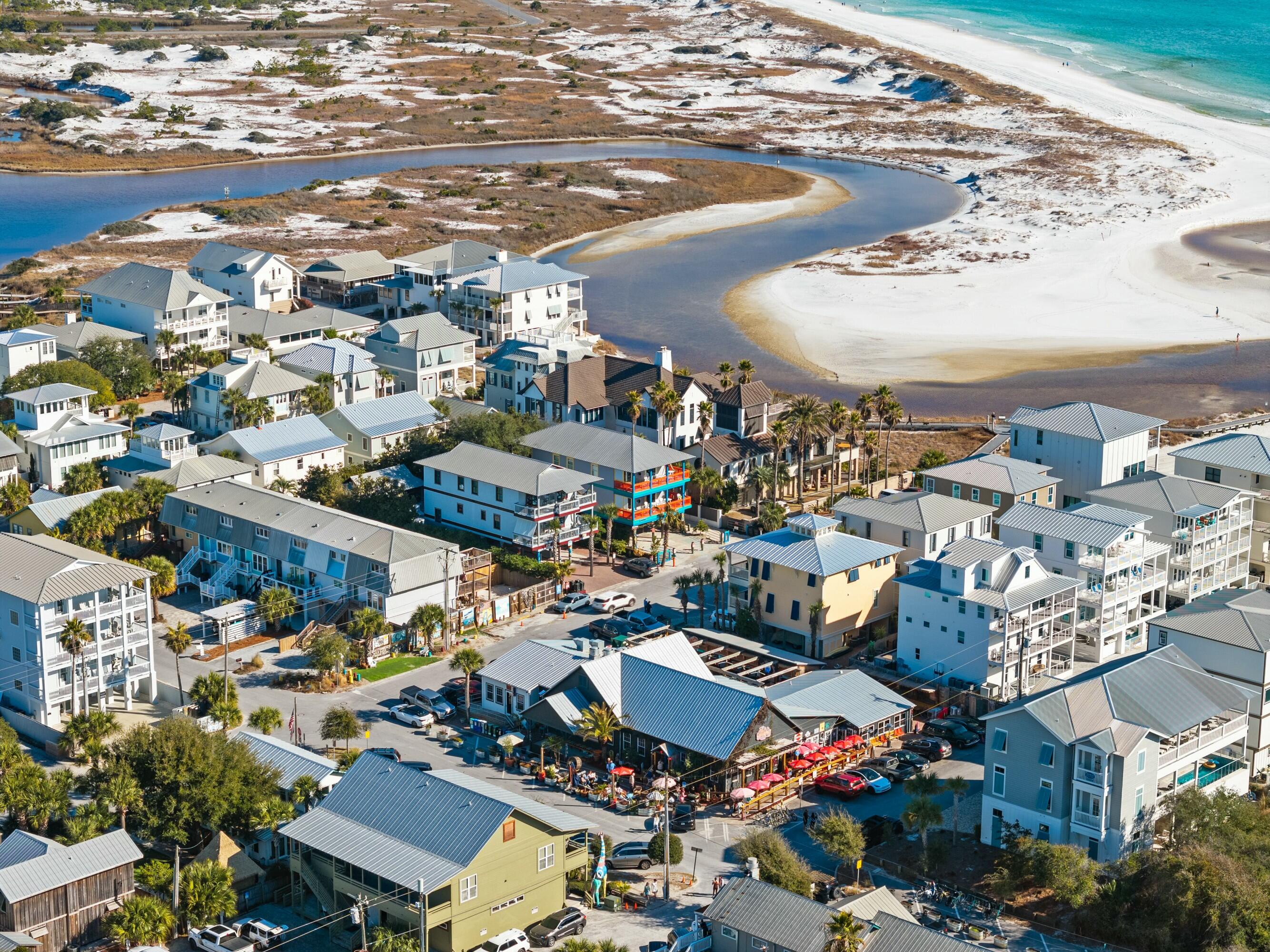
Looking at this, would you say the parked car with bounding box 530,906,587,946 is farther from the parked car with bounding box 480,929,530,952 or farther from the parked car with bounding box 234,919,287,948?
the parked car with bounding box 234,919,287,948

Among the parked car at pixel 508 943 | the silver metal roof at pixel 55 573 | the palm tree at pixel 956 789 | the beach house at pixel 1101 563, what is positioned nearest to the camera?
the parked car at pixel 508 943

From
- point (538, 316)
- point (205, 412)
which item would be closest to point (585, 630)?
point (205, 412)

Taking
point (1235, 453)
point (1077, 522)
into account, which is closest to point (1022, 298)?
point (1235, 453)

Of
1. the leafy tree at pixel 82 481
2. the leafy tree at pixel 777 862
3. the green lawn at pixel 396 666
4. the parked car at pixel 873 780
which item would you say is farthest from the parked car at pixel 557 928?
the leafy tree at pixel 82 481

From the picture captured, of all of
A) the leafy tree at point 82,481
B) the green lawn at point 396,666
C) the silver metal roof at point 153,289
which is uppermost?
the silver metal roof at point 153,289

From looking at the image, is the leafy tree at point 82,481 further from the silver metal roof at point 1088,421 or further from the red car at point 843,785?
the silver metal roof at point 1088,421

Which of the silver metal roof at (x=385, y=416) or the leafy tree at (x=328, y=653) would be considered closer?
the leafy tree at (x=328, y=653)
